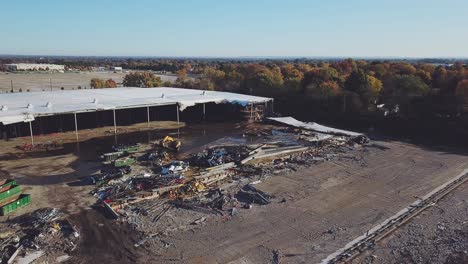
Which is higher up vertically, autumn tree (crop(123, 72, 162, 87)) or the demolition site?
autumn tree (crop(123, 72, 162, 87))

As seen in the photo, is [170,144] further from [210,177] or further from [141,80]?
[141,80]

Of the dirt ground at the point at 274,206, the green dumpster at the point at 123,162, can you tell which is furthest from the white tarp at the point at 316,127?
the green dumpster at the point at 123,162

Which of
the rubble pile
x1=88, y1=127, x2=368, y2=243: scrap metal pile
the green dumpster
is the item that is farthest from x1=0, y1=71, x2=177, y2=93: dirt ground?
the rubble pile

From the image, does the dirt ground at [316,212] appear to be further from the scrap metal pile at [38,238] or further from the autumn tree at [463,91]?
the autumn tree at [463,91]

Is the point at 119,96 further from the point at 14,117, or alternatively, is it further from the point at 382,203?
the point at 382,203

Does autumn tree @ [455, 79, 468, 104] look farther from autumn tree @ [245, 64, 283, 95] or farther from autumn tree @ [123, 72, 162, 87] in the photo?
autumn tree @ [123, 72, 162, 87]
